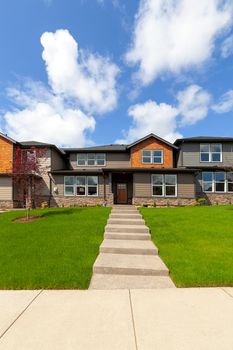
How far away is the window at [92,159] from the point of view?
23116mm

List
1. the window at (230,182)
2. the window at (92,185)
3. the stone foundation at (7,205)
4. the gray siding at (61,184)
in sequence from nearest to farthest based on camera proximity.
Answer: the stone foundation at (7,205)
the window at (230,182)
the gray siding at (61,184)
the window at (92,185)

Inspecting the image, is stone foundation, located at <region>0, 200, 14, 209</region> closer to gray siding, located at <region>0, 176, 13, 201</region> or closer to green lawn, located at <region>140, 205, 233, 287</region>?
gray siding, located at <region>0, 176, 13, 201</region>

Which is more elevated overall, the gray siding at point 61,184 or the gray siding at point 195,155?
the gray siding at point 195,155

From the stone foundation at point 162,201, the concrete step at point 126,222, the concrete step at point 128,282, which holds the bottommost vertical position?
the concrete step at point 128,282

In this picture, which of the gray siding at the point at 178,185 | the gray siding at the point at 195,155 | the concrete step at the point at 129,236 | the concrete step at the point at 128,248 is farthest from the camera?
the gray siding at the point at 195,155

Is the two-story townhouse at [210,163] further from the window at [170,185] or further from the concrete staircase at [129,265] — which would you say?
the concrete staircase at [129,265]

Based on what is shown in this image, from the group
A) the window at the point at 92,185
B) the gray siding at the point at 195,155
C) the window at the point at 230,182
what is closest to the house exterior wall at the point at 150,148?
the gray siding at the point at 195,155

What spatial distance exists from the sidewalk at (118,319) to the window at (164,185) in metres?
15.2

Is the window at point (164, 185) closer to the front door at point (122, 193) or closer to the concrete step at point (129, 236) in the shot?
the front door at point (122, 193)

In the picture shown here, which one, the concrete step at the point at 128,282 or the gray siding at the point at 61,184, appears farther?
the gray siding at the point at 61,184

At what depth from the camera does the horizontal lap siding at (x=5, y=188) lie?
20.1 meters

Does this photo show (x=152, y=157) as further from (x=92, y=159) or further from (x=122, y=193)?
(x=92, y=159)

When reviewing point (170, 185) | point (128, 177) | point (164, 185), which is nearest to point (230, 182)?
point (170, 185)

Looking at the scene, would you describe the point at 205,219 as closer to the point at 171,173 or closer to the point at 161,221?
the point at 161,221
